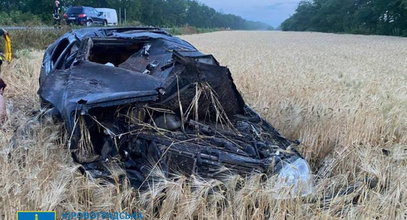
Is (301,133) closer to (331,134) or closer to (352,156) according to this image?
(331,134)

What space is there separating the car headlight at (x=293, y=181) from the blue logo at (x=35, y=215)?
1391 mm

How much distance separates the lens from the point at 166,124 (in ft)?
10.2

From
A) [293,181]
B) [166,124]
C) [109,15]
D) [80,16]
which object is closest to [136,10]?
[109,15]

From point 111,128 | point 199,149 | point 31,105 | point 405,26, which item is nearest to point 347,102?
point 199,149

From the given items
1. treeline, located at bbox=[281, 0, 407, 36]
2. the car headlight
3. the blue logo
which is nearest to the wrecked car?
the car headlight

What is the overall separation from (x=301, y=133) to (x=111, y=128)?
1986mm

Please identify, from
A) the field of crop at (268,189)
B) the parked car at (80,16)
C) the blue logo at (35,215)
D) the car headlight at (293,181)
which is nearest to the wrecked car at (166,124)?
the car headlight at (293,181)

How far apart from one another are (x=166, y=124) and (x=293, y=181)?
1.11 meters

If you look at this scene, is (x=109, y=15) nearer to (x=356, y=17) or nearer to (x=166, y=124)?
(x=166, y=124)

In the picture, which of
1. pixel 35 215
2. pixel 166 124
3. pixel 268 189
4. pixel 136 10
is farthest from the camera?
pixel 136 10

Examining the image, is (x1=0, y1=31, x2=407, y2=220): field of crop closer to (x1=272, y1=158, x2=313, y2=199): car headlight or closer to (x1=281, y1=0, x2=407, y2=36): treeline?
(x1=272, y1=158, x2=313, y2=199): car headlight

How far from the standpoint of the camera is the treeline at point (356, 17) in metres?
42.4

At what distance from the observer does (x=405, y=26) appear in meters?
41.9

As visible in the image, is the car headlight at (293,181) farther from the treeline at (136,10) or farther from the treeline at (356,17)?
the treeline at (356,17)
